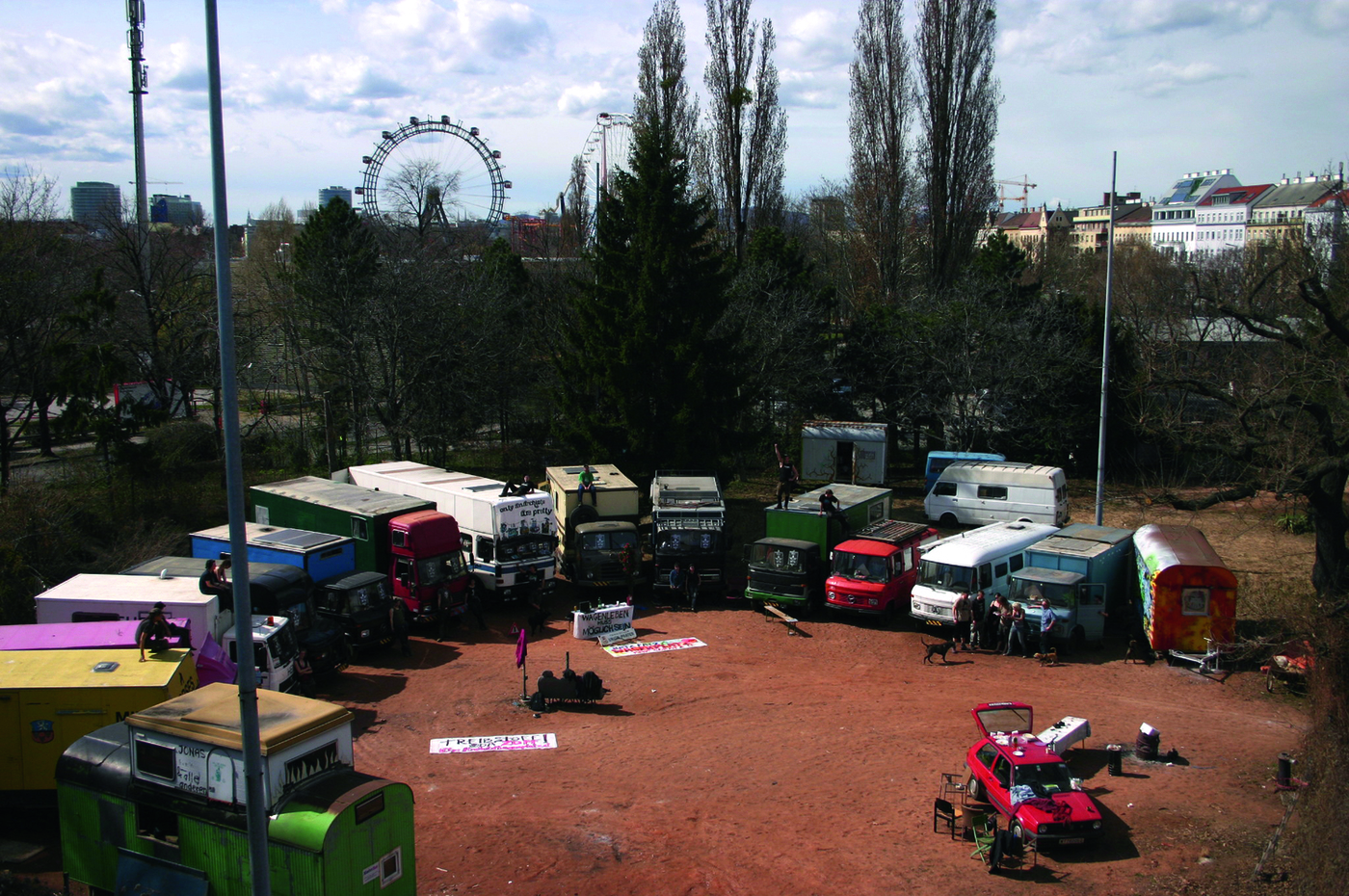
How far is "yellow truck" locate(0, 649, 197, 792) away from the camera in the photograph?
1217cm

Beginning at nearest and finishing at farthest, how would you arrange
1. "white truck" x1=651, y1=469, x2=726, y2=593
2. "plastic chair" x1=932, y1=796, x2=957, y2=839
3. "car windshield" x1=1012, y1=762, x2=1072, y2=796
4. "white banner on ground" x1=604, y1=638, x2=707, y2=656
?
1. "car windshield" x1=1012, y1=762, x2=1072, y2=796
2. "plastic chair" x1=932, y1=796, x2=957, y2=839
3. "white banner on ground" x1=604, y1=638, x2=707, y2=656
4. "white truck" x1=651, y1=469, x2=726, y2=593

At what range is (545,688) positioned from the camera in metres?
16.9

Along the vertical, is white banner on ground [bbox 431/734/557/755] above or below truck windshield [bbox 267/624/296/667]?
below

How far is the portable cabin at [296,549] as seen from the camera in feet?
68.0

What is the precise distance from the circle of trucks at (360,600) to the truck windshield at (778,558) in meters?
0.06

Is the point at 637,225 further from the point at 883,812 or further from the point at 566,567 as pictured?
the point at 883,812

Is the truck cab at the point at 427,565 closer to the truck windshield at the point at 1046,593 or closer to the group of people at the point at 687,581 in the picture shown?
the group of people at the point at 687,581

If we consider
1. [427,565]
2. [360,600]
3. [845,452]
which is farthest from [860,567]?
[845,452]

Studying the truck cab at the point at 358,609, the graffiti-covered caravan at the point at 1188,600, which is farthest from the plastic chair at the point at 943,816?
the truck cab at the point at 358,609

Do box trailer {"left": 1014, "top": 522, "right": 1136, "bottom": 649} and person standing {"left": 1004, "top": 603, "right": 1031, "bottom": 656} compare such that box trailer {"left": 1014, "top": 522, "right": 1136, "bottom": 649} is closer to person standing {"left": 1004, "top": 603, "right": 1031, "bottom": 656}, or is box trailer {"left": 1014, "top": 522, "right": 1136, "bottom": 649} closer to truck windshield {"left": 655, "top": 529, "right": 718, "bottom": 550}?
person standing {"left": 1004, "top": 603, "right": 1031, "bottom": 656}

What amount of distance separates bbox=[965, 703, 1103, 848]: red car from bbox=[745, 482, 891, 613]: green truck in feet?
31.8

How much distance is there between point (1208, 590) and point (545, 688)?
13.8m

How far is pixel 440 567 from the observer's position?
22.0 metres

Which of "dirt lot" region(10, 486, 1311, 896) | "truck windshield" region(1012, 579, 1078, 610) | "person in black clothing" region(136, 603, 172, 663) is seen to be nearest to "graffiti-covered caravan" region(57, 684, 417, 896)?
"dirt lot" region(10, 486, 1311, 896)
